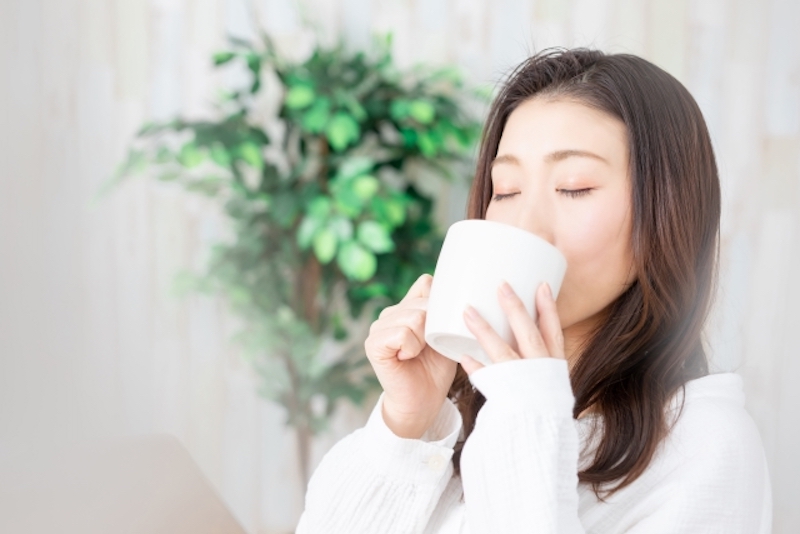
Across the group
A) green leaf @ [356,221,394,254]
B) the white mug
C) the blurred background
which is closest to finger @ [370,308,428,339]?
the white mug

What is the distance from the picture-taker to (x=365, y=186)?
1.96 metres

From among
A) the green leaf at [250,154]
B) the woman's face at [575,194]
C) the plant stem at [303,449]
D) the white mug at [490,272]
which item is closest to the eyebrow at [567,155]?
the woman's face at [575,194]

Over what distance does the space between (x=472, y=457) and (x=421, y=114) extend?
1.44m

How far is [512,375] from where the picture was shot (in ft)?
2.20

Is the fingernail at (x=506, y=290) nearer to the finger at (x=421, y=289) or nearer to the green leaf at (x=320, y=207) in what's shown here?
the finger at (x=421, y=289)

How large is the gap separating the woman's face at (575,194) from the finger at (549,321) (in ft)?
0.42

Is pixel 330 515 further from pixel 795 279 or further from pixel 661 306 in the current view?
pixel 795 279

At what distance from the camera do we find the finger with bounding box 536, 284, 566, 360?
70 centimetres

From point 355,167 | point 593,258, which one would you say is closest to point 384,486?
point 593,258

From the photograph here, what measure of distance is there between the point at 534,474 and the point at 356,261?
135 cm

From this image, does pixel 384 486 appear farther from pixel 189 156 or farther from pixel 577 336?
pixel 189 156

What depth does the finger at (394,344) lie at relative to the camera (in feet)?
2.81

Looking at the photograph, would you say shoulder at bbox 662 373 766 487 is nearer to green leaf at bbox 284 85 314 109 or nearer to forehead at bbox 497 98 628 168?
forehead at bbox 497 98 628 168

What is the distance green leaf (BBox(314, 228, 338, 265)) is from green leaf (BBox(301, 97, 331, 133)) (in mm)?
271
